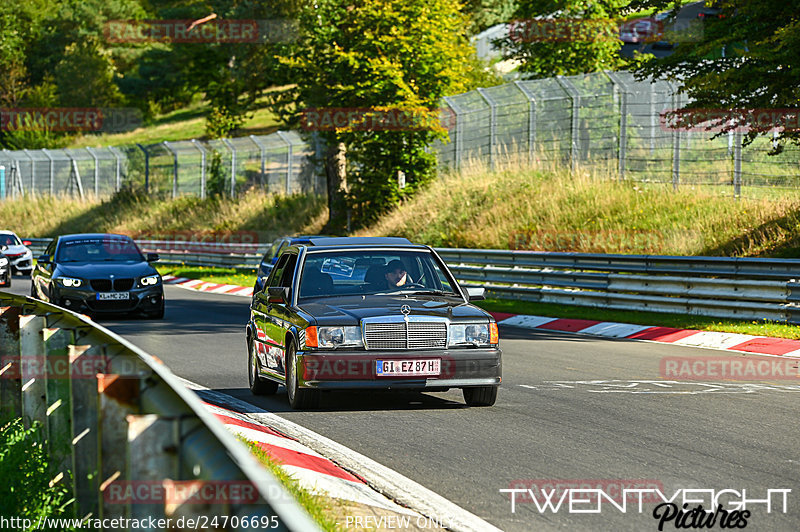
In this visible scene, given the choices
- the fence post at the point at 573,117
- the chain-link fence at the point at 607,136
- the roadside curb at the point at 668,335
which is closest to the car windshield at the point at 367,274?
the roadside curb at the point at 668,335

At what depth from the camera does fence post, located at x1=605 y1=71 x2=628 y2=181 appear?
2816 centimetres

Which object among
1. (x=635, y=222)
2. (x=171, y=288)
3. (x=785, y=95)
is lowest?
(x=171, y=288)

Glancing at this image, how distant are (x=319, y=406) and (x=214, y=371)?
3209 millimetres

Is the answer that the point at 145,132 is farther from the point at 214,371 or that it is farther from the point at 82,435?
the point at 82,435

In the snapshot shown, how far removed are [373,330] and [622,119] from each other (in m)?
19.9

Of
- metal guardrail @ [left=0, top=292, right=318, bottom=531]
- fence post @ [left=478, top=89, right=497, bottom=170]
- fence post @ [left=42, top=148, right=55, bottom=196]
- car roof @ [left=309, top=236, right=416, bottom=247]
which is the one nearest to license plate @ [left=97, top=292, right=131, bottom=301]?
car roof @ [left=309, top=236, right=416, bottom=247]

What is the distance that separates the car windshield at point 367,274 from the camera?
10750 mm

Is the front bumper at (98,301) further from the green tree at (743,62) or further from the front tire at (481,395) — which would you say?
the front tire at (481,395)

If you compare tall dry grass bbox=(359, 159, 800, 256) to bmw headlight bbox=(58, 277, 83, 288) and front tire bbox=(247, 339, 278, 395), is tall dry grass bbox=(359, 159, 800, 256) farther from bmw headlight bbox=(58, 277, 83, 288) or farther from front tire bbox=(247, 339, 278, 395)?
front tire bbox=(247, 339, 278, 395)

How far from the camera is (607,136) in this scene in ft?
95.0

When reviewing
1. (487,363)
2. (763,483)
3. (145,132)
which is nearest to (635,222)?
(487,363)

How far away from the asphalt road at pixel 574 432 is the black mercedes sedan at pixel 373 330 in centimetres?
31

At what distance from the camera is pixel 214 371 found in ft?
42.8

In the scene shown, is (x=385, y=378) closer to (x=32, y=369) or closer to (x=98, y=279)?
(x=32, y=369)
